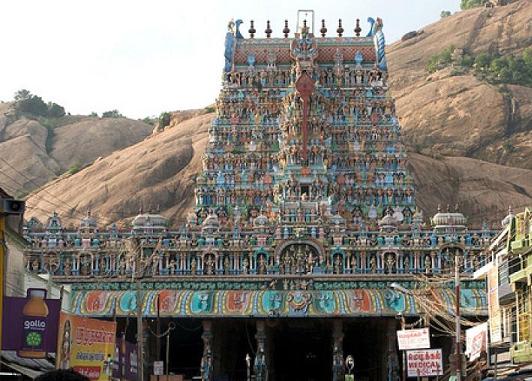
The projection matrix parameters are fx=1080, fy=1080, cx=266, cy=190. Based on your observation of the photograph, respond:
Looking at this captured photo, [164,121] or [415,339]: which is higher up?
[164,121]

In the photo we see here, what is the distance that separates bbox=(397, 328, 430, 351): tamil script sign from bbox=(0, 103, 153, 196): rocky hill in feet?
282

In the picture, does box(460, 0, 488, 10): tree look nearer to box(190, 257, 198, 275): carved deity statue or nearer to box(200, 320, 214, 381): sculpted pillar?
box(190, 257, 198, 275): carved deity statue

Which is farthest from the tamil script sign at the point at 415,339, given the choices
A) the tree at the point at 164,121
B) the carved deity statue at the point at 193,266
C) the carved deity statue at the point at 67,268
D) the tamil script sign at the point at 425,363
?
the tree at the point at 164,121

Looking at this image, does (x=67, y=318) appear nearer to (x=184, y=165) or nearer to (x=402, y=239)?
(x=402, y=239)

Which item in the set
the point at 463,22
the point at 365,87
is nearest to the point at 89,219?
the point at 365,87

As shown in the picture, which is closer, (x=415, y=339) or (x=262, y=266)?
(x=415, y=339)

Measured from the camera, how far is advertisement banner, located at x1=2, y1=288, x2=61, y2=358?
3017cm

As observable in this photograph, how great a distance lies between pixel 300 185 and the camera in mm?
84000

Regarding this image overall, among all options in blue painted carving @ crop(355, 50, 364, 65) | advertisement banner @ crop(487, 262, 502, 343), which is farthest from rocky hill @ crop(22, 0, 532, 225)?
advertisement banner @ crop(487, 262, 502, 343)

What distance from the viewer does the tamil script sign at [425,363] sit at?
39.8m

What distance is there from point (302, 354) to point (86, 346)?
52.8 meters

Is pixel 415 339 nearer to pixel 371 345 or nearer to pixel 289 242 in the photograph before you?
pixel 289 242

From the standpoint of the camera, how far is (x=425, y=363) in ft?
131

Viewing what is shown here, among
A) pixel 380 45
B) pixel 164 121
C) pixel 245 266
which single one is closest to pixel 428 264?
pixel 245 266
